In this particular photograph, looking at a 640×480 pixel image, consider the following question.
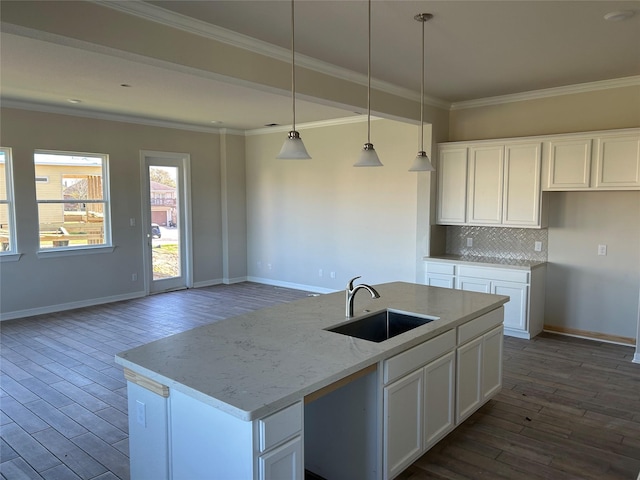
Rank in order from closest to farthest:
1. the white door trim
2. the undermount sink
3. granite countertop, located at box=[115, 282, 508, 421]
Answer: granite countertop, located at box=[115, 282, 508, 421] → the undermount sink → the white door trim

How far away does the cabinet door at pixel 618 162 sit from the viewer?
4523 millimetres

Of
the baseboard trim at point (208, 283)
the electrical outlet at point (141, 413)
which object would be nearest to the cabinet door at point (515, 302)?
the electrical outlet at point (141, 413)

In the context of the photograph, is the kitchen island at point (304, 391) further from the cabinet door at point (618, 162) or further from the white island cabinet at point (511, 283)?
the cabinet door at point (618, 162)

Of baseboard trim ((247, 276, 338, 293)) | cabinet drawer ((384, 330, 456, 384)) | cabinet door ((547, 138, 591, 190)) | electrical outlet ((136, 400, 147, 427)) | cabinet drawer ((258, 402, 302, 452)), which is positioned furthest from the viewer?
baseboard trim ((247, 276, 338, 293))

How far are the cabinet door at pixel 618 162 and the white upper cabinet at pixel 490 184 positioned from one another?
0.60 meters

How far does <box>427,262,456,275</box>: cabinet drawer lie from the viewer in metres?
5.56

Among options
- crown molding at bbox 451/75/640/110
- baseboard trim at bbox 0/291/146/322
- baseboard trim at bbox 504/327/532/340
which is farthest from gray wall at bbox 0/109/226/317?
baseboard trim at bbox 504/327/532/340

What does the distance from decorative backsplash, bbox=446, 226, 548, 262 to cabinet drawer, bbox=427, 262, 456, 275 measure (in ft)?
1.92

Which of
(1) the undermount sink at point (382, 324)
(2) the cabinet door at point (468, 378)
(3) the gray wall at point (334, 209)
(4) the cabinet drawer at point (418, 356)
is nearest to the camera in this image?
(4) the cabinet drawer at point (418, 356)

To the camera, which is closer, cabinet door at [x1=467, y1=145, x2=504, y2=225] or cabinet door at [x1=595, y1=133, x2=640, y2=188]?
cabinet door at [x1=595, y1=133, x2=640, y2=188]

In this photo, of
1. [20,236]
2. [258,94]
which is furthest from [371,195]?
[20,236]

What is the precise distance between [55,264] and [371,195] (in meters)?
4.56

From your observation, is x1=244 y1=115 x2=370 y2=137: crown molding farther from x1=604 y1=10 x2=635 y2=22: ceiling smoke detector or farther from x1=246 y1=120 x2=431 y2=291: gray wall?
x1=604 y1=10 x2=635 y2=22: ceiling smoke detector

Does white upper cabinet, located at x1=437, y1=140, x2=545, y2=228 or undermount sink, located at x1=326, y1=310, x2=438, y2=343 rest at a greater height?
white upper cabinet, located at x1=437, y1=140, x2=545, y2=228
